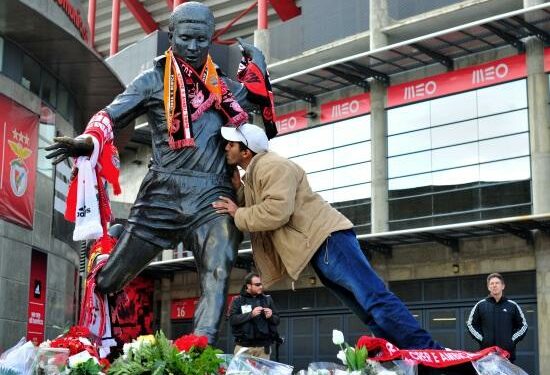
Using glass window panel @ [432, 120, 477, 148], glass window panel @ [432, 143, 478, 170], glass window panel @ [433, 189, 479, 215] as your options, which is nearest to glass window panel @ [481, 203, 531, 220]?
glass window panel @ [433, 189, 479, 215]

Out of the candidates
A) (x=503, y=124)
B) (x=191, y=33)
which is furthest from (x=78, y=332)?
(x=503, y=124)

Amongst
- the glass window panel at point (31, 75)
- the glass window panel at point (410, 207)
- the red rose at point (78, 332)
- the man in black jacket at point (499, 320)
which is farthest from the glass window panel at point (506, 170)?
the red rose at point (78, 332)

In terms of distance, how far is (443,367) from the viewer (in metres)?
4.86

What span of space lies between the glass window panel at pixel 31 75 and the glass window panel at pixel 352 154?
13051mm

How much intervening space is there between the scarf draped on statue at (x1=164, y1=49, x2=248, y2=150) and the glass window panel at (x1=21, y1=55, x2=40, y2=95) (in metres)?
15.1

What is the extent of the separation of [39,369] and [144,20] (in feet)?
124

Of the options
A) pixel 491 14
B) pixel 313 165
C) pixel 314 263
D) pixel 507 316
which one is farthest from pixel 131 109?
pixel 313 165

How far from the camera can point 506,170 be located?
2675 centimetres

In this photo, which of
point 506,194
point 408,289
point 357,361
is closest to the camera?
point 357,361

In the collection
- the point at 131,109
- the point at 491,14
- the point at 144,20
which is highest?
the point at 144,20

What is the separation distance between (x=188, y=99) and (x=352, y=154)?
25.5 meters

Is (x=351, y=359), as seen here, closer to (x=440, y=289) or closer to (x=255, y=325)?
(x=255, y=325)

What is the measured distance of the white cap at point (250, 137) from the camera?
555cm

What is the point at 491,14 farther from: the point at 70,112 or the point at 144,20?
the point at 144,20
